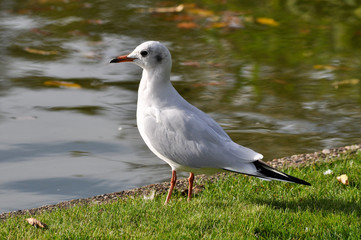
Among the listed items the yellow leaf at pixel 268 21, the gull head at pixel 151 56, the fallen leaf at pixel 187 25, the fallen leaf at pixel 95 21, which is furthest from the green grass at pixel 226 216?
the fallen leaf at pixel 95 21

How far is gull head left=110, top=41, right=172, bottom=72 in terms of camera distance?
4504mm

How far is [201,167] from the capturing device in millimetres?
4398

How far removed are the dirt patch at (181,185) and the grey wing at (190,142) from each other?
28.0 inches

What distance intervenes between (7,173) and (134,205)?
64.6 inches

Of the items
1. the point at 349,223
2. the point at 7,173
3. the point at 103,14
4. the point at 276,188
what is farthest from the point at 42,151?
the point at 103,14

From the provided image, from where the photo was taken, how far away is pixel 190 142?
4375 millimetres

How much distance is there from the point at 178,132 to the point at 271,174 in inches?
27.6

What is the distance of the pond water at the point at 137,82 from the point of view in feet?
19.2

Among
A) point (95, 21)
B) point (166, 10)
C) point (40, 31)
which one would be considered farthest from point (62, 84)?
point (166, 10)

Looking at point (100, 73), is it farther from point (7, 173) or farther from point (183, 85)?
point (7, 173)

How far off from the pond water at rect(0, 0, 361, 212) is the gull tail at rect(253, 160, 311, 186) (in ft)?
4.78

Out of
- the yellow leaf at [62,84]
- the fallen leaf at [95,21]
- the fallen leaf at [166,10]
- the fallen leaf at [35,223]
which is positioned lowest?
the fallen leaf at [35,223]

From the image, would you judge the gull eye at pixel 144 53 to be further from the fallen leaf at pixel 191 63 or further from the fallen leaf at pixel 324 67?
the fallen leaf at pixel 324 67

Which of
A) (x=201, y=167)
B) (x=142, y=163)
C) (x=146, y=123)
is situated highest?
(x=146, y=123)
